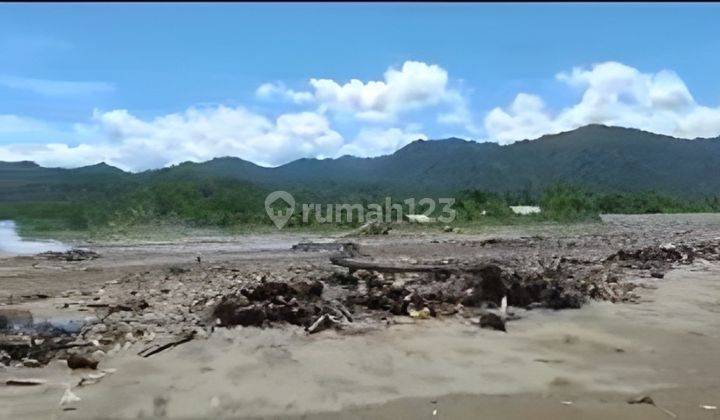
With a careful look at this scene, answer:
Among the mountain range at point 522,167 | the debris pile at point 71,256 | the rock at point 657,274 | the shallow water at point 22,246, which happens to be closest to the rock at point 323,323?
the rock at point 657,274

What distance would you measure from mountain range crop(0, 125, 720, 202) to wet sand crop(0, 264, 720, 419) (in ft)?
180

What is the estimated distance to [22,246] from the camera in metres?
21.4

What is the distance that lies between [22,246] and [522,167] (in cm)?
7461

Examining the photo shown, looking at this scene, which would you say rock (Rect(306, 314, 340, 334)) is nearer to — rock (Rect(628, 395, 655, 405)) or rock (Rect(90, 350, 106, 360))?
rock (Rect(90, 350, 106, 360))

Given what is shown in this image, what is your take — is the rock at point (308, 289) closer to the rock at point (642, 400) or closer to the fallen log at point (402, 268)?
the fallen log at point (402, 268)

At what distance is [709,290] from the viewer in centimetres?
1030

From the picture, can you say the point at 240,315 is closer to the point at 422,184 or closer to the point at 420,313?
the point at 420,313

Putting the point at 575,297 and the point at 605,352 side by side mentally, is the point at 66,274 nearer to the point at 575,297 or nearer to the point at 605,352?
the point at 575,297

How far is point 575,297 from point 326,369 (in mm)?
4438

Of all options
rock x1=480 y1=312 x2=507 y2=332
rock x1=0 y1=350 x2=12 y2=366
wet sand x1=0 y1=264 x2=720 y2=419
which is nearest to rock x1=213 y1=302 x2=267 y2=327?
wet sand x1=0 y1=264 x2=720 y2=419

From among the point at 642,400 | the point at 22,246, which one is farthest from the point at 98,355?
the point at 22,246

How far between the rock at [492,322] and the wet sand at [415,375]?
0.50ft

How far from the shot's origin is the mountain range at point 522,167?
2931 inches

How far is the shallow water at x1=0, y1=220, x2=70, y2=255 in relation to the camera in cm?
1928
